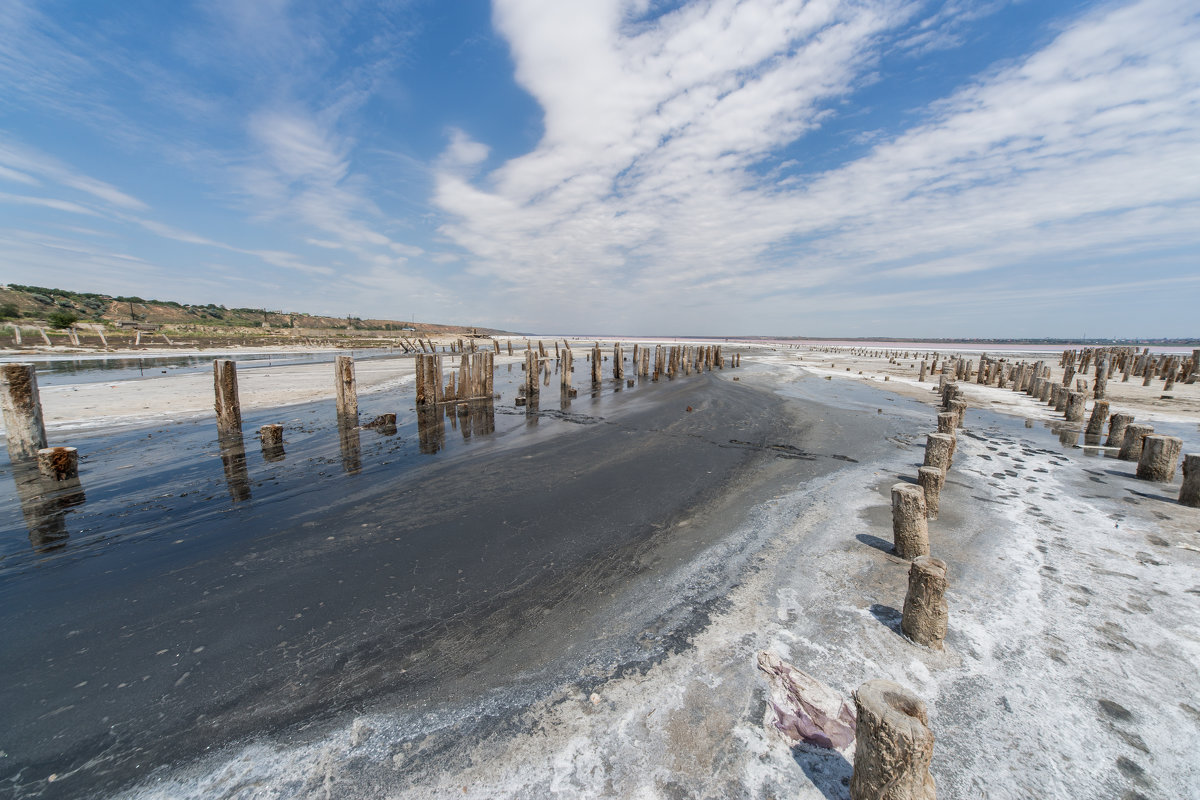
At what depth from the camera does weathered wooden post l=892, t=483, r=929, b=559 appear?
5578 mm

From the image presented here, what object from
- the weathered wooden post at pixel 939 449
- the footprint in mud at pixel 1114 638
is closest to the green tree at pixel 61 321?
the weathered wooden post at pixel 939 449

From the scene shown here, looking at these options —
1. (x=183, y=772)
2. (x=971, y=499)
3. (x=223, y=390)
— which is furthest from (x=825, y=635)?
(x=223, y=390)

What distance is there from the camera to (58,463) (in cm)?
825

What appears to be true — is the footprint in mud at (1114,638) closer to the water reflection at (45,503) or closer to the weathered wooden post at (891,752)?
the weathered wooden post at (891,752)

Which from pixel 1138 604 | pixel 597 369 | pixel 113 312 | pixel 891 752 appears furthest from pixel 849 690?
pixel 113 312

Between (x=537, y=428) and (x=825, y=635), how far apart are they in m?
10.9

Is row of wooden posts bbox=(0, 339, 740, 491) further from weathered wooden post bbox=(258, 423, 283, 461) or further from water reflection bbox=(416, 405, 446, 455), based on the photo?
water reflection bbox=(416, 405, 446, 455)

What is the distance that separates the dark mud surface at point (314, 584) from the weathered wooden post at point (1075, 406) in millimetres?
10431

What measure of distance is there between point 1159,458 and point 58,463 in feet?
72.9

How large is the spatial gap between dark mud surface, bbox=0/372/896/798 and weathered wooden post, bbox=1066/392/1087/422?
10431 millimetres

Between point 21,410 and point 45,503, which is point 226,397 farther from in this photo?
point 45,503

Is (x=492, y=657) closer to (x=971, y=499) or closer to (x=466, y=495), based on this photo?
(x=466, y=495)

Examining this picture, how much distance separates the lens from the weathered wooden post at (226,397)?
11.5 m

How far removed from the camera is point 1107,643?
13.6 ft
